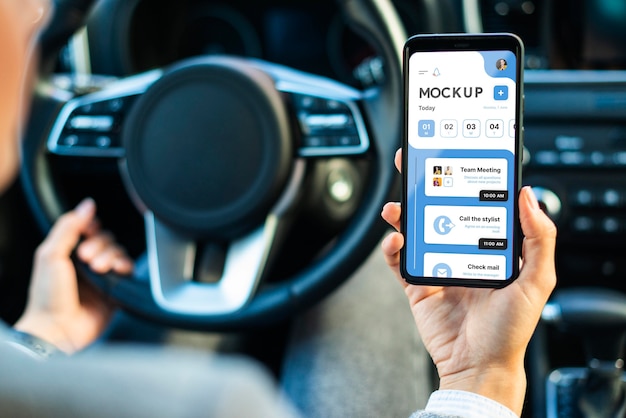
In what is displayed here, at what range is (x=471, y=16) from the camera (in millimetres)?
1249

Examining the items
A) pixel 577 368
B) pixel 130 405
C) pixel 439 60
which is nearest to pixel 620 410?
pixel 577 368

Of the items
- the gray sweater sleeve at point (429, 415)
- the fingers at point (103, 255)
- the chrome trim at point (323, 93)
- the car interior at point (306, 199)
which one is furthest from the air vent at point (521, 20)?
the gray sweater sleeve at point (429, 415)

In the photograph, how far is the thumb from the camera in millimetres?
1133

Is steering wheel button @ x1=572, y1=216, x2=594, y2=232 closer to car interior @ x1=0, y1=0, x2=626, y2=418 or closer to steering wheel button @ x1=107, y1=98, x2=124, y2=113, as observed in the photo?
car interior @ x1=0, y1=0, x2=626, y2=418

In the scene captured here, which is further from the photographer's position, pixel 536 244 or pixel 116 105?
pixel 116 105

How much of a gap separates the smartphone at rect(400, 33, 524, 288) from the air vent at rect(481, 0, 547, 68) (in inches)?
22.5

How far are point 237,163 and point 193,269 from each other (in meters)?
0.16

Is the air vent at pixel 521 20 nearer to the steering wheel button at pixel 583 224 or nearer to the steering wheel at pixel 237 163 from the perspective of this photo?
the steering wheel button at pixel 583 224

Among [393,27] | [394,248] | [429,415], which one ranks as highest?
[393,27]

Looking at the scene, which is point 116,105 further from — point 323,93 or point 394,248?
point 394,248

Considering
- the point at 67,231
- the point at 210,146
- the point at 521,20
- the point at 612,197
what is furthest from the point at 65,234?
the point at 521,20

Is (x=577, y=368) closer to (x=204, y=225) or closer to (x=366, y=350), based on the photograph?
(x=366, y=350)

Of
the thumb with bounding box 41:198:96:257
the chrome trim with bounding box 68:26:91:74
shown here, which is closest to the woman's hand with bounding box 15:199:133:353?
the thumb with bounding box 41:198:96:257

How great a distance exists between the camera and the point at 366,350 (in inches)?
47.3
